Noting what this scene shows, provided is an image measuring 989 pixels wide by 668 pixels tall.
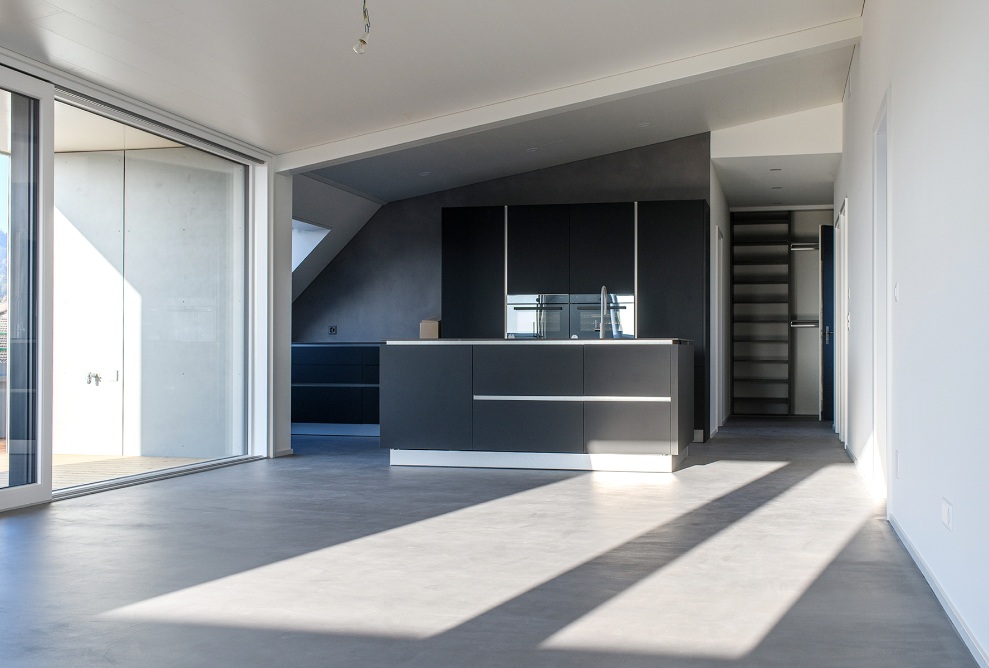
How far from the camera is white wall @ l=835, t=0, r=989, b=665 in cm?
249

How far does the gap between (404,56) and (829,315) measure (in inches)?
312

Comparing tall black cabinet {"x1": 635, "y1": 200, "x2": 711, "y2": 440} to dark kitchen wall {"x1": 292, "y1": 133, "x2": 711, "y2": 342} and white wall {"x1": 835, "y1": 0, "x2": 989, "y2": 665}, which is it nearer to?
dark kitchen wall {"x1": 292, "y1": 133, "x2": 711, "y2": 342}

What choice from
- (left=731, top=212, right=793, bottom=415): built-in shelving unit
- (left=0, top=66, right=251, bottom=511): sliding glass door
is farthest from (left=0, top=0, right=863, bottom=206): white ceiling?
(left=731, top=212, right=793, bottom=415): built-in shelving unit

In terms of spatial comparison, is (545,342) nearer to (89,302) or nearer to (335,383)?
(89,302)

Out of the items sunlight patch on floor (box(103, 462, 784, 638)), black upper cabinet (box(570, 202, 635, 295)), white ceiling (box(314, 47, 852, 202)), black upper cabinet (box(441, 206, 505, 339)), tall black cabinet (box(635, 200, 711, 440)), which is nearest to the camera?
sunlight patch on floor (box(103, 462, 784, 638))

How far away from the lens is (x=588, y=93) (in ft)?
22.0

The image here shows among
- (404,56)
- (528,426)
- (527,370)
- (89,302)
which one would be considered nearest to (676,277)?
(527,370)

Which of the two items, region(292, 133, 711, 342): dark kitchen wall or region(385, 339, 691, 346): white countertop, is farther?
region(292, 133, 711, 342): dark kitchen wall

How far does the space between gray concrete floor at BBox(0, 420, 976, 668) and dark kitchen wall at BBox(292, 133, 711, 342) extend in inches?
177

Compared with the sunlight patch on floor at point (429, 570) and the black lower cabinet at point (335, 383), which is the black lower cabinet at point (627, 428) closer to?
the sunlight patch on floor at point (429, 570)

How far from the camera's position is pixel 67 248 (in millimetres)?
6234

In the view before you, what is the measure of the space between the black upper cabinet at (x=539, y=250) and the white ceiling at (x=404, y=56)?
1042 mm

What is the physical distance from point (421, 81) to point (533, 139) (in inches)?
91.5

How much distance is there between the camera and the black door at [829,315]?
11594mm
